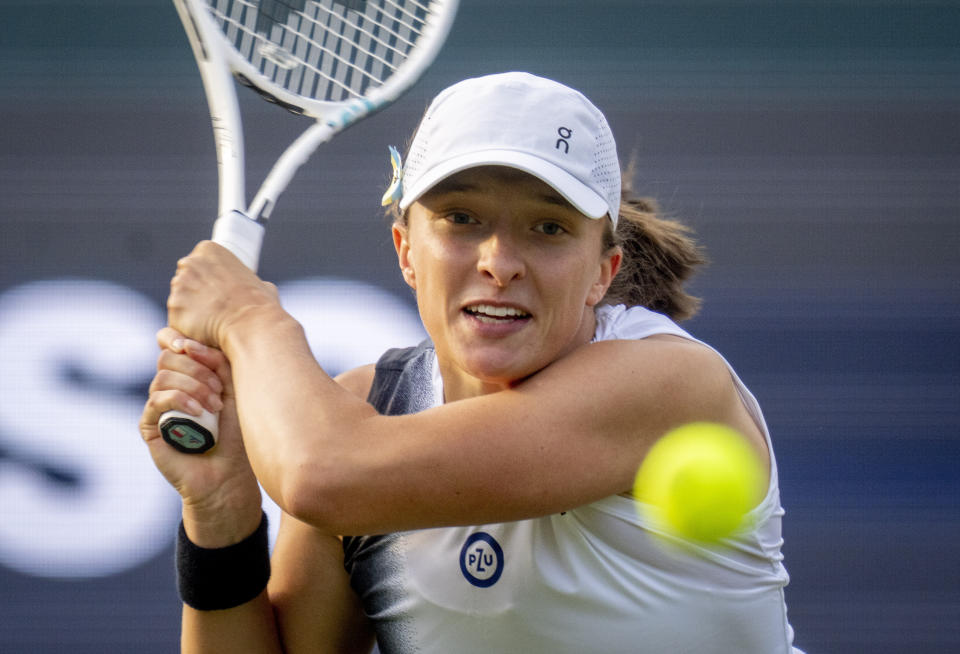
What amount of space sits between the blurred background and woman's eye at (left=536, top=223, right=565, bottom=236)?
1319 mm

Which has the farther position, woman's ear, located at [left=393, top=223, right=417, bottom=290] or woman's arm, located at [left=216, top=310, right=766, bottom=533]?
woman's ear, located at [left=393, top=223, right=417, bottom=290]

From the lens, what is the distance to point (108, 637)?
9.19ft

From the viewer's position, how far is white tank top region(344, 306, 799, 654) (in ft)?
5.02

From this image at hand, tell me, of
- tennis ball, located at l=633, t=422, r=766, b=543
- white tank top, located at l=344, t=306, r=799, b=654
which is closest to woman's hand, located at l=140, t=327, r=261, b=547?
white tank top, located at l=344, t=306, r=799, b=654

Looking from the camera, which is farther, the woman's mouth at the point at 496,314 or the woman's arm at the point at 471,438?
the woman's mouth at the point at 496,314

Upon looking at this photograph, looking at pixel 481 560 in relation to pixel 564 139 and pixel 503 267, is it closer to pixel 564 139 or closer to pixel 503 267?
pixel 503 267

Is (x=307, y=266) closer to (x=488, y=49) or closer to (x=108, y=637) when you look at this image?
(x=488, y=49)

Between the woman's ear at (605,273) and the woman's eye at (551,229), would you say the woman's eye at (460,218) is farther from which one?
the woman's ear at (605,273)

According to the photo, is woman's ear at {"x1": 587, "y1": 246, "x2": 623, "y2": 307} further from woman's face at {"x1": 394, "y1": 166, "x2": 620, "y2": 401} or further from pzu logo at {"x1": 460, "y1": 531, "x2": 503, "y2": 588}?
pzu logo at {"x1": 460, "y1": 531, "x2": 503, "y2": 588}

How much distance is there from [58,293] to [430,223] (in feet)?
5.37

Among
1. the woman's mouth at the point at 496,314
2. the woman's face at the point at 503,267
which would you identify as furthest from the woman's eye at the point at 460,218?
the woman's mouth at the point at 496,314

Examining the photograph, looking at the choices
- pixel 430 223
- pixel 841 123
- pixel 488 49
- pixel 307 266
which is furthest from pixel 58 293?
pixel 841 123

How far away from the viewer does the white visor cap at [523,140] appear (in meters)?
1.43

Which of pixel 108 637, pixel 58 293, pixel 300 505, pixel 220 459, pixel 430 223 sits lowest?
pixel 108 637
